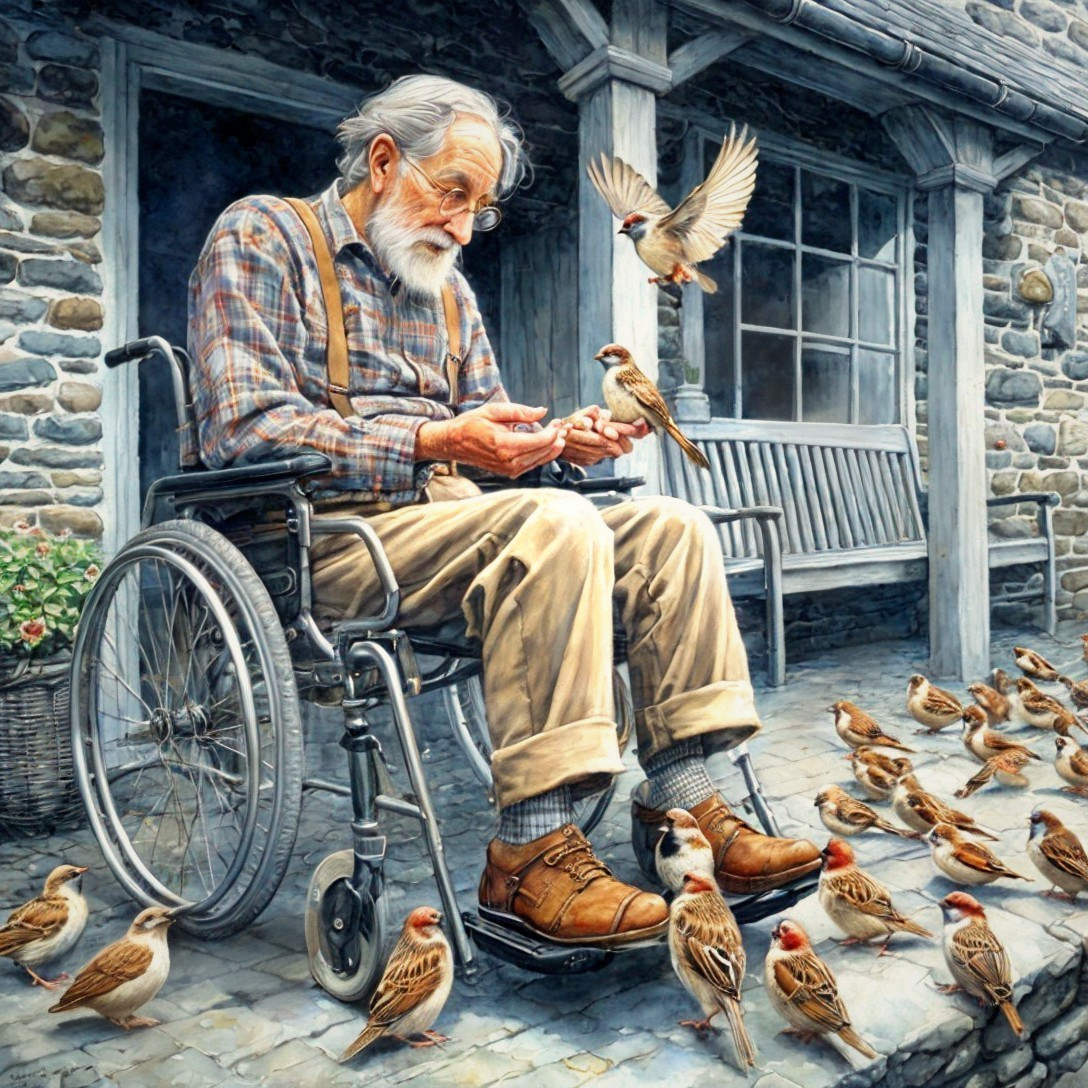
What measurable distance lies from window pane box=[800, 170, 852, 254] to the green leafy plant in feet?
12.7

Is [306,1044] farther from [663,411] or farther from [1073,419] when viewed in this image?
[1073,419]

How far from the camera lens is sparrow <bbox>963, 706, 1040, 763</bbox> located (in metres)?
3.27

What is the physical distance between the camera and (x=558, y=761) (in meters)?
1.75

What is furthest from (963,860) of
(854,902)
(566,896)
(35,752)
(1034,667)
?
(1034,667)

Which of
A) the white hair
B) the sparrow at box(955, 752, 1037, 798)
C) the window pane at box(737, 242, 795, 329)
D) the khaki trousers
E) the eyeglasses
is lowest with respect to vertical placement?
the sparrow at box(955, 752, 1037, 798)

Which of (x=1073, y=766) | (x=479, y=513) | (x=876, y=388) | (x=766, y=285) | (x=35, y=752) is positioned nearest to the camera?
(x=479, y=513)

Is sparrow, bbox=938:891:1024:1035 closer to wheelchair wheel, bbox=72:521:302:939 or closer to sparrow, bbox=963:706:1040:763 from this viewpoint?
wheelchair wheel, bbox=72:521:302:939

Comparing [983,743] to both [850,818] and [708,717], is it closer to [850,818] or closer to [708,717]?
[850,818]

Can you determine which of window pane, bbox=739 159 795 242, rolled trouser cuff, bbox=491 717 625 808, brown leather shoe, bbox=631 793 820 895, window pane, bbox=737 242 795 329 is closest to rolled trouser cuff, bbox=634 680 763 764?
brown leather shoe, bbox=631 793 820 895

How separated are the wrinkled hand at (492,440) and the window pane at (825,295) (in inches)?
144

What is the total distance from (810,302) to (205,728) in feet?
13.7

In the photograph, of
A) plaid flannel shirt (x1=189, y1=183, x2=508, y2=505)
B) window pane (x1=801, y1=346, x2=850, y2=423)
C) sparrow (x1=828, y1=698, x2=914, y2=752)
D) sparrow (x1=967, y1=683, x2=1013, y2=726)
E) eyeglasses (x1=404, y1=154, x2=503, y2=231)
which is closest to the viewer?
plaid flannel shirt (x1=189, y1=183, x2=508, y2=505)

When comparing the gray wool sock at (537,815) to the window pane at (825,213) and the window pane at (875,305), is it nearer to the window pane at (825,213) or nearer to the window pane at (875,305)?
the window pane at (825,213)

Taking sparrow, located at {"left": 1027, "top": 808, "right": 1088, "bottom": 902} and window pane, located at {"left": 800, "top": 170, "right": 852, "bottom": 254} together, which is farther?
window pane, located at {"left": 800, "top": 170, "right": 852, "bottom": 254}
